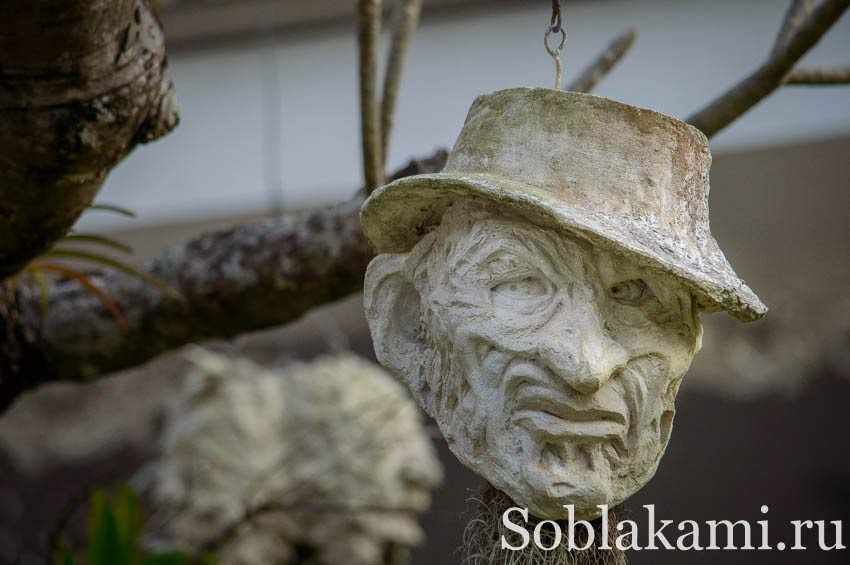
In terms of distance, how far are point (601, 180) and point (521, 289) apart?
134mm

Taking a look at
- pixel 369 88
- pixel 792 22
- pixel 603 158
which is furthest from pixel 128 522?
pixel 792 22

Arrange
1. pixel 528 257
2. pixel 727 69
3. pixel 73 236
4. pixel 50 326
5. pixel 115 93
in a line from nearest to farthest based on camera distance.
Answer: pixel 528 257 < pixel 115 93 < pixel 73 236 < pixel 50 326 < pixel 727 69

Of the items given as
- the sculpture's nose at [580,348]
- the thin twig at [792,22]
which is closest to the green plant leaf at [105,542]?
the sculpture's nose at [580,348]

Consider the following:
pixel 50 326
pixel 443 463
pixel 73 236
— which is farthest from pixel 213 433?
pixel 73 236

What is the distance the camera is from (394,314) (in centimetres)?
117

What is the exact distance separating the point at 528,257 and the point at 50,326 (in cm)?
118

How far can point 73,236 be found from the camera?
1.63 metres

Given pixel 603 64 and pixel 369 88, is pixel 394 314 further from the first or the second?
pixel 603 64

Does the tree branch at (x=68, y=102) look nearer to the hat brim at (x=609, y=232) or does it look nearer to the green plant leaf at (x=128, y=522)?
the hat brim at (x=609, y=232)

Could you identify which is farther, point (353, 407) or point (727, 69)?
point (353, 407)

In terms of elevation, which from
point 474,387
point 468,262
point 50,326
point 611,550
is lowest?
point 50,326

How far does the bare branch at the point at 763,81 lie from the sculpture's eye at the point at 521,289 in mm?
697

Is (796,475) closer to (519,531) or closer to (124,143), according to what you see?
(519,531)

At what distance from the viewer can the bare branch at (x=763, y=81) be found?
4.97 ft
